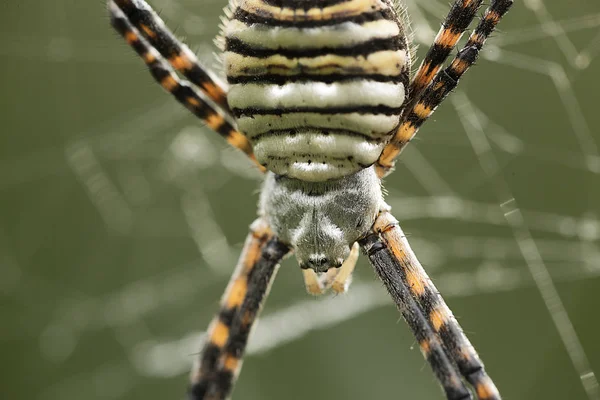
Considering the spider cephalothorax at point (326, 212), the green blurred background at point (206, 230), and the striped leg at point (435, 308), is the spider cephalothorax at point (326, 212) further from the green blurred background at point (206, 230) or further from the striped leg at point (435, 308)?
the green blurred background at point (206, 230)

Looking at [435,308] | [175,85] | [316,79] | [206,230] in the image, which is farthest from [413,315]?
[206,230]

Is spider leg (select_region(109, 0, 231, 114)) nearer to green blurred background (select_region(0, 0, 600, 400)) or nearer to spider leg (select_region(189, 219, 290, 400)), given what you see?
spider leg (select_region(189, 219, 290, 400))

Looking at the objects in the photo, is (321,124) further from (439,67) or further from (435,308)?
(435,308)

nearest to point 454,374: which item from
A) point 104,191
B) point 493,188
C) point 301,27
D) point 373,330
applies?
point 301,27

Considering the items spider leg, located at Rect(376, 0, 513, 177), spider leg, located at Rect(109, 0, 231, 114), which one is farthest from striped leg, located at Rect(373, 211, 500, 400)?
spider leg, located at Rect(109, 0, 231, 114)

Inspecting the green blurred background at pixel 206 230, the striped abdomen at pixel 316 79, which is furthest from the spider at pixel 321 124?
the green blurred background at pixel 206 230

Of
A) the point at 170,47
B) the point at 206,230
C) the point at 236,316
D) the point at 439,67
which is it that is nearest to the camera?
the point at 439,67

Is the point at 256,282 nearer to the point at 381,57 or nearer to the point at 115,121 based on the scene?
the point at 381,57
